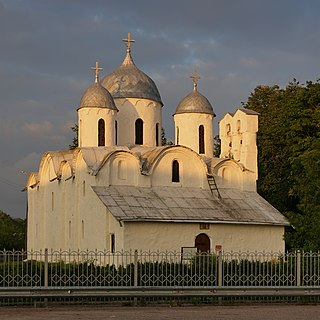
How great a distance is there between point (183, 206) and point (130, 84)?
8.50 metres

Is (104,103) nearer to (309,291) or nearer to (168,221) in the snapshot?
(168,221)

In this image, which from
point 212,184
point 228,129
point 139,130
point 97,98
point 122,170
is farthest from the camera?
point 139,130

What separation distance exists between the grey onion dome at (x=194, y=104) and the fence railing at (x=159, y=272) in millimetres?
16670

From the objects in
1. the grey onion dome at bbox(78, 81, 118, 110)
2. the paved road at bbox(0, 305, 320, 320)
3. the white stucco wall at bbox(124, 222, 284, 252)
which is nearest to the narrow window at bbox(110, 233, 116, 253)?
the white stucco wall at bbox(124, 222, 284, 252)

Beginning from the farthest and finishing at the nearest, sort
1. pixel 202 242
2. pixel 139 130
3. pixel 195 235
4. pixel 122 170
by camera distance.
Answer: pixel 139 130 < pixel 122 170 < pixel 202 242 < pixel 195 235

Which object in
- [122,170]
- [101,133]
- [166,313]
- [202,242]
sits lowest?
[166,313]

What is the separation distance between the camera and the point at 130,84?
126 ft

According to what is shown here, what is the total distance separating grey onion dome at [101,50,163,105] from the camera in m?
38.3

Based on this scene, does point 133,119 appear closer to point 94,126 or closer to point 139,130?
point 139,130

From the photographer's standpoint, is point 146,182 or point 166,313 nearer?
point 166,313

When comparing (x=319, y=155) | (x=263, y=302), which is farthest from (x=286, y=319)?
(x=319, y=155)

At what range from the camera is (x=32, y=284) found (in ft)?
66.4

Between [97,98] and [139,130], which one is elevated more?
[97,98]

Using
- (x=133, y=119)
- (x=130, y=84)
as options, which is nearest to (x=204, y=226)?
(x=133, y=119)
